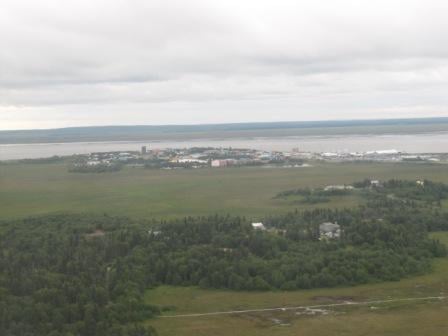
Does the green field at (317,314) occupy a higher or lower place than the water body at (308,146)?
lower

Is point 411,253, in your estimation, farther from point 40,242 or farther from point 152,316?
point 40,242

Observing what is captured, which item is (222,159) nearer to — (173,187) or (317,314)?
(173,187)

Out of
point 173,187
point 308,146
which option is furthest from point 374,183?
point 308,146

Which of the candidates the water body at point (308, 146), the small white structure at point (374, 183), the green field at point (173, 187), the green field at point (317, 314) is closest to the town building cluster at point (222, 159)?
the green field at point (173, 187)

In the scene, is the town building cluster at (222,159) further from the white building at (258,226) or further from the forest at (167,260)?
the forest at (167,260)

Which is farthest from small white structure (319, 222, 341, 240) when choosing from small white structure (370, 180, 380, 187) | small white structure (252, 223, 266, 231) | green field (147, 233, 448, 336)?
small white structure (370, 180, 380, 187)

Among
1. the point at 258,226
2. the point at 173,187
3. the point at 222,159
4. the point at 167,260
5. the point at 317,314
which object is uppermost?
the point at 222,159

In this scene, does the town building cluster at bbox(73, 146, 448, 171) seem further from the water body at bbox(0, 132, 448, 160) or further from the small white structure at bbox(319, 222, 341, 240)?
Result: the small white structure at bbox(319, 222, 341, 240)

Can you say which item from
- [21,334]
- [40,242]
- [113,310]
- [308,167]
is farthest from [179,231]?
[308,167]
